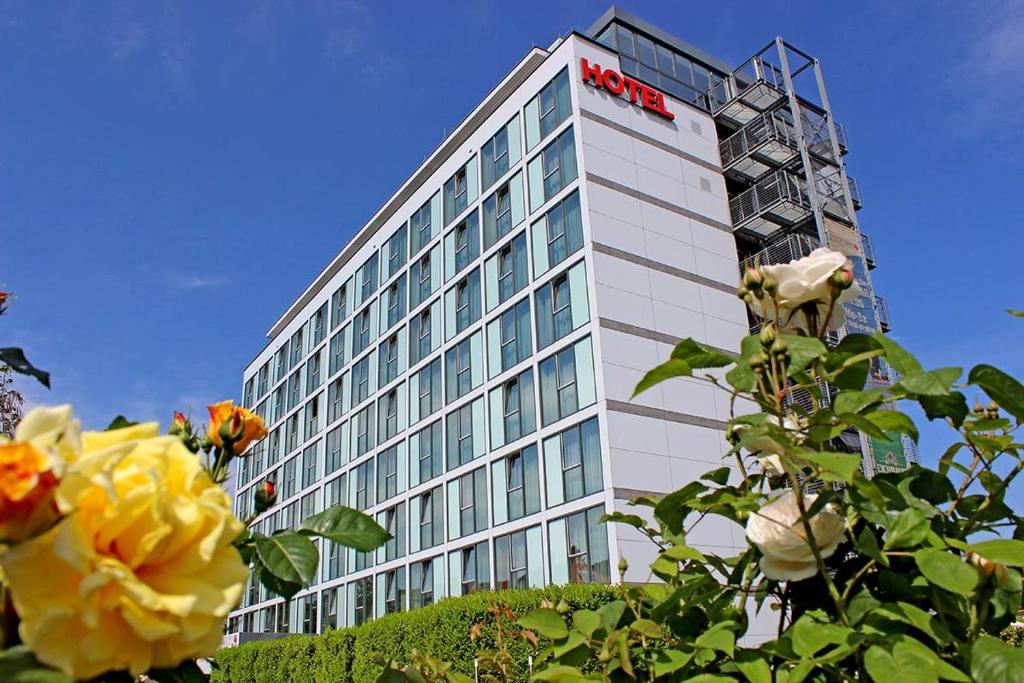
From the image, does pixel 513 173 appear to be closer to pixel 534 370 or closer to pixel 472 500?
pixel 534 370

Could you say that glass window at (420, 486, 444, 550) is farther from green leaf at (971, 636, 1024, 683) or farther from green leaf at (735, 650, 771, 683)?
green leaf at (971, 636, 1024, 683)

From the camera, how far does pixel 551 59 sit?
22469 mm

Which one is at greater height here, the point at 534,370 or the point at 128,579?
the point at 534,370

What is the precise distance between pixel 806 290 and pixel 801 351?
0.26 m

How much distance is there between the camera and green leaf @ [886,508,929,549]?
1223 millimetres

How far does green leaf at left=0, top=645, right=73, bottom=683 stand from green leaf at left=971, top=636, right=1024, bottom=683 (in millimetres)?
1152

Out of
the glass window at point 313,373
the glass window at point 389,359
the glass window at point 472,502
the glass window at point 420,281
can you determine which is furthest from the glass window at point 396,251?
the glass window at point 472,502

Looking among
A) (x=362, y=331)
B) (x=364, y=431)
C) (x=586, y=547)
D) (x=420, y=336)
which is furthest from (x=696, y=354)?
(x=362, y=331)

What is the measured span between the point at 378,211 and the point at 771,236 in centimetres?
1515

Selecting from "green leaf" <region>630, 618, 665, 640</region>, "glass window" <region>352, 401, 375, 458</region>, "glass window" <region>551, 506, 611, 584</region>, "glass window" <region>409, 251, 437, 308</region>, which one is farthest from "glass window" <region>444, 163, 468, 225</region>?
"green leaf" <region>630, 618, 665, 640</region>

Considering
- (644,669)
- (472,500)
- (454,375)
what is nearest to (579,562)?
(472,500)

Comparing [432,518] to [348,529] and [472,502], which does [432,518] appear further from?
[348,529]

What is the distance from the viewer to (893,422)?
1268 millimetres

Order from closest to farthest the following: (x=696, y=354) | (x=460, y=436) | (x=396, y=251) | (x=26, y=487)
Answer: (x=26, y=487) < (x=696, y=354) < (x=460, y=436) < (x=396, y=251)
